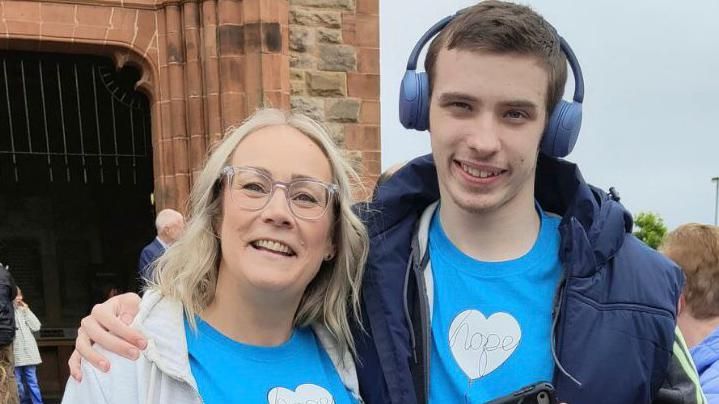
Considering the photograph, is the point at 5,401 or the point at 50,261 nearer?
the point at 5,401

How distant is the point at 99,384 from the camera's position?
1.39 m

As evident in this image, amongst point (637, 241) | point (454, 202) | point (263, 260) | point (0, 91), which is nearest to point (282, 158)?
point (263, 260)

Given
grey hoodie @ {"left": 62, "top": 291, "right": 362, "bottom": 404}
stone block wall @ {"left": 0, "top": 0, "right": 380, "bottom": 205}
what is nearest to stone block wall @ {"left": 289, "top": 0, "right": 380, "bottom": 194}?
stone block wall @ {"left": 0, "top": 0, "right": 380, "bottom": 205}

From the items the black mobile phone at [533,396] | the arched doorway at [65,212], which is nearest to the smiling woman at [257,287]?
the black mobile phone at [533,396]

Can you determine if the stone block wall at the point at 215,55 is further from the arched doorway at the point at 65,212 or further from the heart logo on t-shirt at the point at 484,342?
the arched doorway at the point at 65,212

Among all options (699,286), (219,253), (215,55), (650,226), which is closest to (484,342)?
(219,253)

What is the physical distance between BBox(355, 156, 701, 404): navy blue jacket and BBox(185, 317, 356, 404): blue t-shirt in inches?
4.5

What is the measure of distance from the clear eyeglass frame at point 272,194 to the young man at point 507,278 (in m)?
0.24

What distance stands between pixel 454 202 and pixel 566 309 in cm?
35

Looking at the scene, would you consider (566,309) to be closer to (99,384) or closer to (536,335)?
(536,335)

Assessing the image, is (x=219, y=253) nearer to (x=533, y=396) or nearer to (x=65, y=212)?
(x=533, y=396)

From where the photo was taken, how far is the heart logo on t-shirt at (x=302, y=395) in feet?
5.00

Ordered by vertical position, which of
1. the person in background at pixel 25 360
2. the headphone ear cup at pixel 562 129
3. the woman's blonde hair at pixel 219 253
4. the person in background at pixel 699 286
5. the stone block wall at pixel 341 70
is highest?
the stone block wall at pixel 341 70

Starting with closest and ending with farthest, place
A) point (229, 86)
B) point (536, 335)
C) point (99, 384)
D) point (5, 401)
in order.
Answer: point (99, 384), point (536, 335), point (5, 401), point (229, 86)
